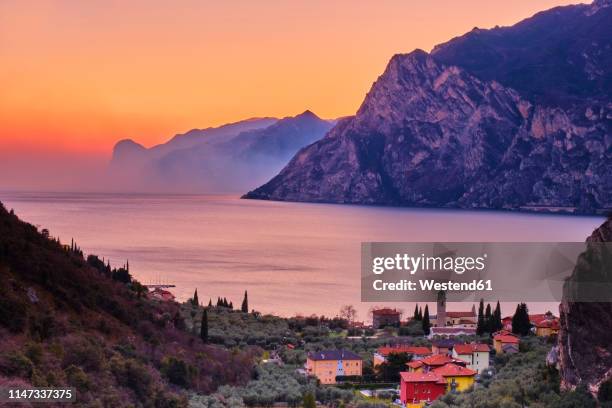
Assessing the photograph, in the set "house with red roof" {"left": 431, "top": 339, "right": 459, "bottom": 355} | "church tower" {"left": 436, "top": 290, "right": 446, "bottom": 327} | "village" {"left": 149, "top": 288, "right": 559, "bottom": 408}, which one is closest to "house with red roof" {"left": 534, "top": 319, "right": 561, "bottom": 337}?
"village" {"left": 149, "top": 288, "right": 559, "bottom": 408}

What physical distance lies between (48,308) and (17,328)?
2522 millimetres

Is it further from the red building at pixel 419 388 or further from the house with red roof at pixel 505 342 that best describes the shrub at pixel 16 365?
the house with red roof at pixel 505 342

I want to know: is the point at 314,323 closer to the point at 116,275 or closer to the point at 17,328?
the point at 116,275

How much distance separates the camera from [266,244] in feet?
288

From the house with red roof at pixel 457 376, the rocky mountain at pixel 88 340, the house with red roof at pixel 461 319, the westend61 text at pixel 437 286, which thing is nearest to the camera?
the rocky mountain at pixel 88 340

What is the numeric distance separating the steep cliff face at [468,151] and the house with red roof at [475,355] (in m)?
147

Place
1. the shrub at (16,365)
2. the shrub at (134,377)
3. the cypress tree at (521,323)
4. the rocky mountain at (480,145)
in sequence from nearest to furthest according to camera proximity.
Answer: the shrub at (16,365)
the shrub at (134,377)
the cypress tree at (521,323)
the rocky mountain at (480,145)

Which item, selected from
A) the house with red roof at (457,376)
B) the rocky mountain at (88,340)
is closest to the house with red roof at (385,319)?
the rocky mountain at (88,340)

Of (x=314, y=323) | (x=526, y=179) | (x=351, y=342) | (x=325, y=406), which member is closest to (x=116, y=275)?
(x=314, y=323)

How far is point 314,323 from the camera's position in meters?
38.8

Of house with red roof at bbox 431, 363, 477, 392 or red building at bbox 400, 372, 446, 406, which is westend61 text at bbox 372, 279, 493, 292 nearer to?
house with red roof at bbox 431, 363, 477, 392

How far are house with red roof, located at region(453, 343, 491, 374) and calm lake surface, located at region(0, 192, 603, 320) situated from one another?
58.6ft

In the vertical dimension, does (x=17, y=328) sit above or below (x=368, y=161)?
below

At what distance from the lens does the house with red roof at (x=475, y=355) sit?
93.0 ft
